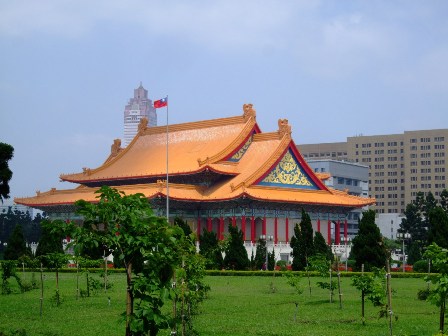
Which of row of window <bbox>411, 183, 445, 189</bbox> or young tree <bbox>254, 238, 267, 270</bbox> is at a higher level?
row of window <bbox>411, 183, 445, 189</bbox>

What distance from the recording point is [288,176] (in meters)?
66.6

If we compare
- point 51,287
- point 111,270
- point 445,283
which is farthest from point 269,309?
point 111,270

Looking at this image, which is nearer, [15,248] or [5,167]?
[5,167]

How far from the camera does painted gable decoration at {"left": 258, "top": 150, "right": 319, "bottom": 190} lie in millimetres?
65250

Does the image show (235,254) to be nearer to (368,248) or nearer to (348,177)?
(368,248)

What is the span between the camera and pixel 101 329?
20672 mm

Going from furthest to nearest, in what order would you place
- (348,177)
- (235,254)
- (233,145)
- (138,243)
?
(348,177), (233,145), (235,254), (138,243)

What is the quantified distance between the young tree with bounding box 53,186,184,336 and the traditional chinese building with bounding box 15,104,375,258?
153 feet

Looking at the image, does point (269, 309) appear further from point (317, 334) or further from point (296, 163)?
point (296, 163)

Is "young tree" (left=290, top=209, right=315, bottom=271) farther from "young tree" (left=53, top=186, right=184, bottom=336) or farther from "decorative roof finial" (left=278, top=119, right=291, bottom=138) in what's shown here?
"young tree" (left=53, top=186, right=184, bottom=336)

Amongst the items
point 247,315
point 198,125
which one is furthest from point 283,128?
point 247,315

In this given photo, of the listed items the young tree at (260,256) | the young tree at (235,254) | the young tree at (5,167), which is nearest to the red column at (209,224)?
the young tree at (260,256)

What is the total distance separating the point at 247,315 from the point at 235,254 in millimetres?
25296

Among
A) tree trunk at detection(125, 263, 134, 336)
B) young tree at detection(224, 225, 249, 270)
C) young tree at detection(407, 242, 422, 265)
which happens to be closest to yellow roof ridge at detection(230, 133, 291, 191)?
young tree at detection(407, 242, 422, 265)
